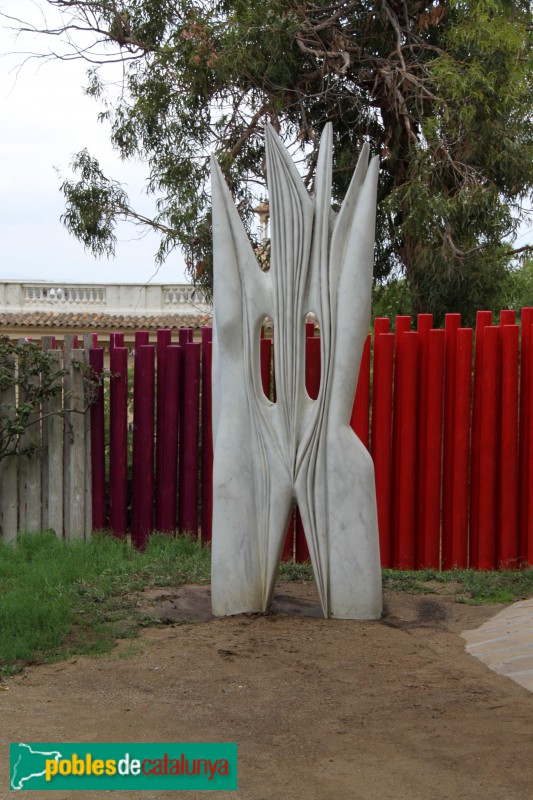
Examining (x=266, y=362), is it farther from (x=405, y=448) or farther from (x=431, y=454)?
(x=431, y=454)

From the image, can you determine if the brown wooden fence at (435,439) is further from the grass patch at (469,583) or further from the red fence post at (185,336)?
the grass patch at (469,583)

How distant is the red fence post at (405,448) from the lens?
292 inches

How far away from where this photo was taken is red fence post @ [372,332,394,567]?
7461 mm

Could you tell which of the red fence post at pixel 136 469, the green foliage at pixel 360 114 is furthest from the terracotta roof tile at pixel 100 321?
the red fence post at pixel 136 469

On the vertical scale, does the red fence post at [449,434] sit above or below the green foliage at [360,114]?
below

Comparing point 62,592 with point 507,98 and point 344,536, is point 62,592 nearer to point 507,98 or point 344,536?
point 344,536

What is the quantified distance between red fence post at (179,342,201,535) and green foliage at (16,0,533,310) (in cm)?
397

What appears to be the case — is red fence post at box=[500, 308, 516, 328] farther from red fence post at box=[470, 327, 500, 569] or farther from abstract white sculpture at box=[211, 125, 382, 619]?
abstract white sculpture at box=[211, 125, 382, 619]

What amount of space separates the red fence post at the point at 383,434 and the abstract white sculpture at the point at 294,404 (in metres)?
1.45

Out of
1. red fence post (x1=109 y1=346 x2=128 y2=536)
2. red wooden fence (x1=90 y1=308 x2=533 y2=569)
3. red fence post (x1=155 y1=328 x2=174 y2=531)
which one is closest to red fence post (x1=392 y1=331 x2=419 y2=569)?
red wooden fence (x1=90 y1=308 x2=533 y2=569)

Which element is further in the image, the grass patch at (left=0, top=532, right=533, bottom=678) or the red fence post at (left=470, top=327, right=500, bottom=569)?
the red fence post at (left=470, top=327, right=500, bottom=569)

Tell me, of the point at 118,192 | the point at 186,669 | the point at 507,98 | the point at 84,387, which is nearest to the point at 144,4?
the point at 118,192

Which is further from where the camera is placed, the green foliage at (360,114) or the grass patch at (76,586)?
the green foliage at (360,114)

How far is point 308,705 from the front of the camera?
180 inches
